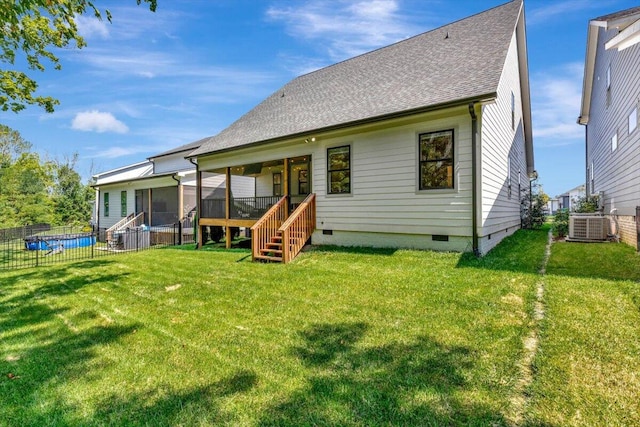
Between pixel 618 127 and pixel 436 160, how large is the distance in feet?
20.5

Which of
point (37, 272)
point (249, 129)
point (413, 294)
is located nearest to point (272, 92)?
point (249, 129)

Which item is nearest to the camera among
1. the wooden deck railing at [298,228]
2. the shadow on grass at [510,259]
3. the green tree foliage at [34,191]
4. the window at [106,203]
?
the shadow on grass at [510,259]

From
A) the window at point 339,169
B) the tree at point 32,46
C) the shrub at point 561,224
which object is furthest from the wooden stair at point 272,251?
the shrub at point 561,224

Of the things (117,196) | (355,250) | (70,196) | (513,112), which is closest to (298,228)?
(355,250)

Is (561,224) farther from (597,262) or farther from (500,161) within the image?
(597,262)

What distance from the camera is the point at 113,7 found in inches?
303

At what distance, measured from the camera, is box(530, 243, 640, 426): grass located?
2.13 metres

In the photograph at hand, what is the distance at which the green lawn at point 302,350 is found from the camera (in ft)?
7.52

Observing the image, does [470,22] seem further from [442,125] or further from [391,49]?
[442,125]

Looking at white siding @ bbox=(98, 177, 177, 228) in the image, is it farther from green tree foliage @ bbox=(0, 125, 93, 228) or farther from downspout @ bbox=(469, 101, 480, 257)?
downspout @ bbox=(469, 101, 480, 257)

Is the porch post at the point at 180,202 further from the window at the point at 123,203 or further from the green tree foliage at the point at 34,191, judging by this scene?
the window at the point at 123,203

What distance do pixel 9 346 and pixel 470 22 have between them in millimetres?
14143

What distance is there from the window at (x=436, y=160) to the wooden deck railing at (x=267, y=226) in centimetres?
443

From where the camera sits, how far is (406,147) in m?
8.09
